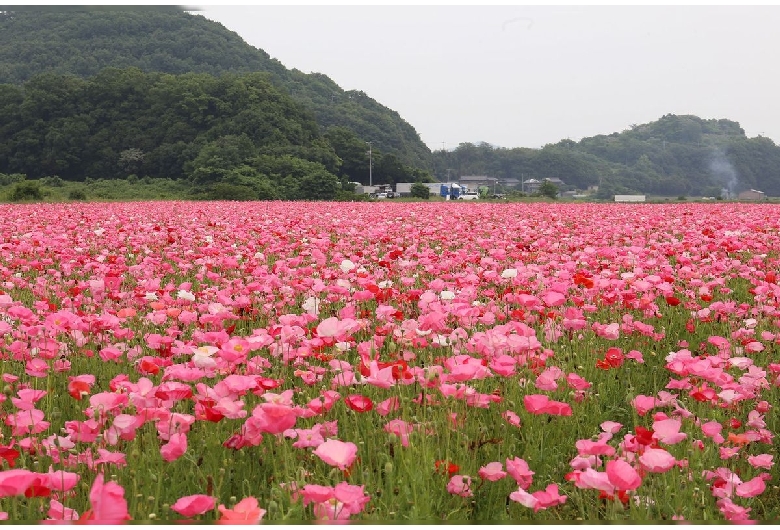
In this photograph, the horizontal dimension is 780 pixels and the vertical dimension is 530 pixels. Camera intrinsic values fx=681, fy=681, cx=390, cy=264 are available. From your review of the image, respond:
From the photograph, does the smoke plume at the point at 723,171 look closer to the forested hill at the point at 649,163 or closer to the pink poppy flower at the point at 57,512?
the forested hill at the point at 649,163

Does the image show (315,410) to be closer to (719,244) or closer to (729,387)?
(729,387)

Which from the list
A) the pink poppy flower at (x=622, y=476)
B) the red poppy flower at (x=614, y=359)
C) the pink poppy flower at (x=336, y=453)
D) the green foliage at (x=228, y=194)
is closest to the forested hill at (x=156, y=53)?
the green foliage at (x=228, y=194)

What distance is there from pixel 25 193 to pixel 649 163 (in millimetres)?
111719

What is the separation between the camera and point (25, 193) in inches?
977

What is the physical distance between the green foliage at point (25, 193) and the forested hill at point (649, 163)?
84.0 metres

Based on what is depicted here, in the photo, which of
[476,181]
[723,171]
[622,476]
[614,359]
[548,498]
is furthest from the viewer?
[723,171]

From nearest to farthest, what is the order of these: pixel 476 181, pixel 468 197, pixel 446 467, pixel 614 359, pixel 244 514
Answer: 1. pixel 244 514
2. pixel 446 467
3. pixel 614 359
4. pixel 468 197
5. pixel 476 181

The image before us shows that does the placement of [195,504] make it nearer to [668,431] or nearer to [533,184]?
[668,431]

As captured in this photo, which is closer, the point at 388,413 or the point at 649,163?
the point at 388,413

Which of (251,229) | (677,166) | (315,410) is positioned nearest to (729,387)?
(315,410)

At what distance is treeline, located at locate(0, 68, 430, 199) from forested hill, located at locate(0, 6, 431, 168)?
17.3 m

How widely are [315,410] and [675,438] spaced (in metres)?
1.03

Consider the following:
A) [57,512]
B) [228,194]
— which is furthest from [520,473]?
[228,194]

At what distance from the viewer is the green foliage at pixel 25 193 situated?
2455cm
